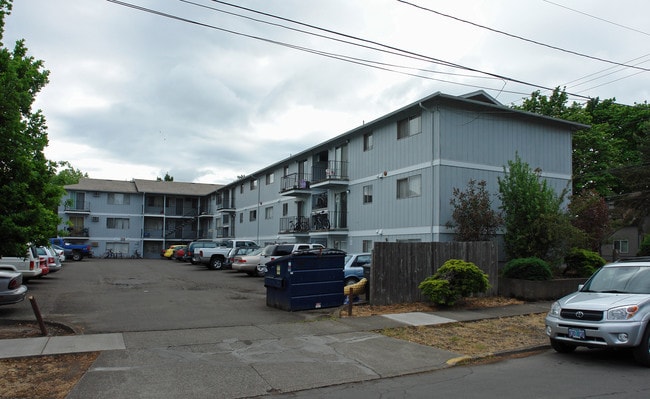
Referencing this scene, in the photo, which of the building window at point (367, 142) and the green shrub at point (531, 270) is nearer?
the green shrub at point (531, 270)

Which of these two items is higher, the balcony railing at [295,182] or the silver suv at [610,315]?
the balcony railing at [295,182]

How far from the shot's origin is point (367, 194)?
2620 centimetres

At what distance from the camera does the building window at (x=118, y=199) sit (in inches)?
2291

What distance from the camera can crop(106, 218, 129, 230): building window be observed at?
57781 mm

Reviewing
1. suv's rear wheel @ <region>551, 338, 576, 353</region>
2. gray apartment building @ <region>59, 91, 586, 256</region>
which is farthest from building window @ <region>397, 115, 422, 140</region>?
suv's rear wheel @ <region>551, 338, 576, 353</region>

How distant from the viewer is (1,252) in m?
12.5

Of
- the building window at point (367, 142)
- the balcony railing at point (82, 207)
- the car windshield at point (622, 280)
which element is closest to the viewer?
the car windshield at point (622, 280)

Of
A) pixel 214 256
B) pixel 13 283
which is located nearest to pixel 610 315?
pixel 13 283

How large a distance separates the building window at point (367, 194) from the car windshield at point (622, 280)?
16.5m

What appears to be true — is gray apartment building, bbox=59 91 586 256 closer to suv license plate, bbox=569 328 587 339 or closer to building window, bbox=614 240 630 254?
suv license plate, bbox=569 328 587 339

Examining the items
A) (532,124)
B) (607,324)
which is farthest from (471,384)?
(532,124)

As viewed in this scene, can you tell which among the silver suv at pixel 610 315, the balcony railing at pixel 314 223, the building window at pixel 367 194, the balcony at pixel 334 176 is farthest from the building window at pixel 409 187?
the silver suv at pixel 610 315

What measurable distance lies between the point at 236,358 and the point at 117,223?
180ft

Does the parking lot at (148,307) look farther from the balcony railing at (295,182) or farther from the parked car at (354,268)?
the balcony railing at (295,182)
